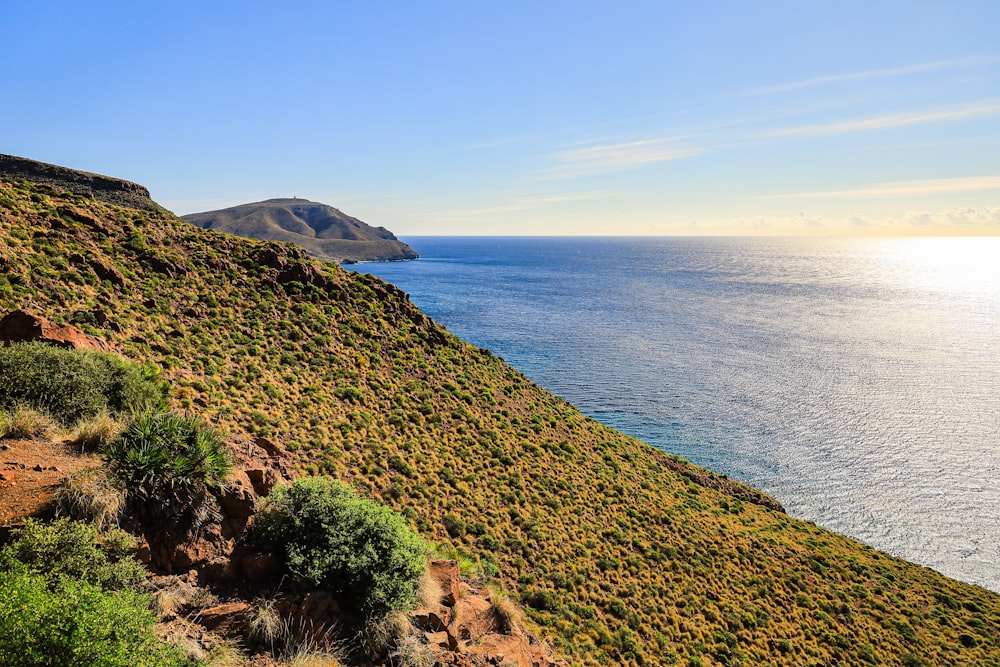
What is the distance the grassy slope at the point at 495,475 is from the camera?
22.6 metres

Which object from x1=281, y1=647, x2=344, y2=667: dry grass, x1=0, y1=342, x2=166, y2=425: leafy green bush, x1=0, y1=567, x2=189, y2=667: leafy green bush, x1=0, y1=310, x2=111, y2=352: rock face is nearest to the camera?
x1=0, y1=567, x2=189, y2=667: leafy green bush

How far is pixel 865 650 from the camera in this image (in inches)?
982

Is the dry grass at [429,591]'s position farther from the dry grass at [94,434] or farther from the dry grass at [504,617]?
the dry grass at [94,434]

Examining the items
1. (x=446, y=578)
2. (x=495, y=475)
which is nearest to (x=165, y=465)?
(x=446, y=578)

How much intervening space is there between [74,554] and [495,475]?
23.3 meters

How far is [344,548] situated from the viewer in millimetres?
10297

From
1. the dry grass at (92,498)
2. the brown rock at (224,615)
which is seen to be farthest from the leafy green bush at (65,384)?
the brown rock at (224,615)

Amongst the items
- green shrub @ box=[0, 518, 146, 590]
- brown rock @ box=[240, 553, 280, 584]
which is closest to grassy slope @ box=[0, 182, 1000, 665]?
brown rock @ box=[240, 553, 280, 584]

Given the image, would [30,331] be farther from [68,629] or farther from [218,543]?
[68,629]

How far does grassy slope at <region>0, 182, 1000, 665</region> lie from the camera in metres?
22.6

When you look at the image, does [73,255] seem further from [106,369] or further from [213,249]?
[106,369]

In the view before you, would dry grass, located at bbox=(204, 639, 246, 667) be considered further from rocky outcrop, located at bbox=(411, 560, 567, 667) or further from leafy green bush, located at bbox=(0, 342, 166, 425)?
leafy green bush, located at bbox=(0, 342, 166, 425)

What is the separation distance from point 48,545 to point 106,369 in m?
7.59

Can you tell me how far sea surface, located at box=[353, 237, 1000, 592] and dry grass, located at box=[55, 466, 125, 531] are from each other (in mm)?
47121
